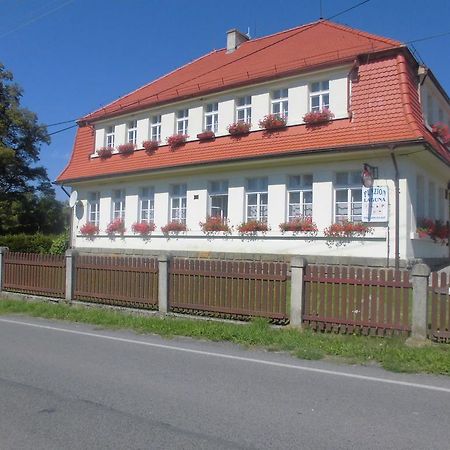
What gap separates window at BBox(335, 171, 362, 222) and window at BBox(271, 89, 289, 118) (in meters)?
3.52

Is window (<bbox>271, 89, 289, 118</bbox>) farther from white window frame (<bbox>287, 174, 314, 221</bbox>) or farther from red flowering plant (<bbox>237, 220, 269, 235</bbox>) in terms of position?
red flowering plant (<bbox>237, 220, 269, 235</bbox>)

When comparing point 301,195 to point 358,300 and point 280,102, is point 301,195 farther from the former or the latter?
point 358,300

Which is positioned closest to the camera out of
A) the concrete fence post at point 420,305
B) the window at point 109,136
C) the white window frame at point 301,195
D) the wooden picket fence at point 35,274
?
the concrete fence post at point 420,305

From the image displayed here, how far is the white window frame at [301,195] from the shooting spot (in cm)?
1867

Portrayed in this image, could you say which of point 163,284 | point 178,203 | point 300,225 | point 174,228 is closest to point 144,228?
point 174,228

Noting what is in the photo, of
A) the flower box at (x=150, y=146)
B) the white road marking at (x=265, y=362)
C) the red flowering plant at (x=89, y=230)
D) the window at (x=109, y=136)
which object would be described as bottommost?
the white road marking at (x=265, y=362)

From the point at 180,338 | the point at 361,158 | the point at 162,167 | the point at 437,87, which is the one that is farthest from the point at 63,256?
the point at 437,87

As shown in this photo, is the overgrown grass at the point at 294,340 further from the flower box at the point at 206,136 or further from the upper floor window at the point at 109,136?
the upper floor window at the point at 109,136

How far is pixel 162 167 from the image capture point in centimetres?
2172

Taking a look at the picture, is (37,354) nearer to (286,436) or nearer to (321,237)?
(286,436)

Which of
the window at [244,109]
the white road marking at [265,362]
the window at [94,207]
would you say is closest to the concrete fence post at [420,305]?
the white road marking at [265,362]

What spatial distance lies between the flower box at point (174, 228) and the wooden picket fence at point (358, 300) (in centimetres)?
1255

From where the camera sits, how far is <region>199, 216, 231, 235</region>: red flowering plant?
20.4 m

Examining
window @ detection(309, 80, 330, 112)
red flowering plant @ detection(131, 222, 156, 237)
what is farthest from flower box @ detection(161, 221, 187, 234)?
window @ detection(309, 80, 330, 112)
